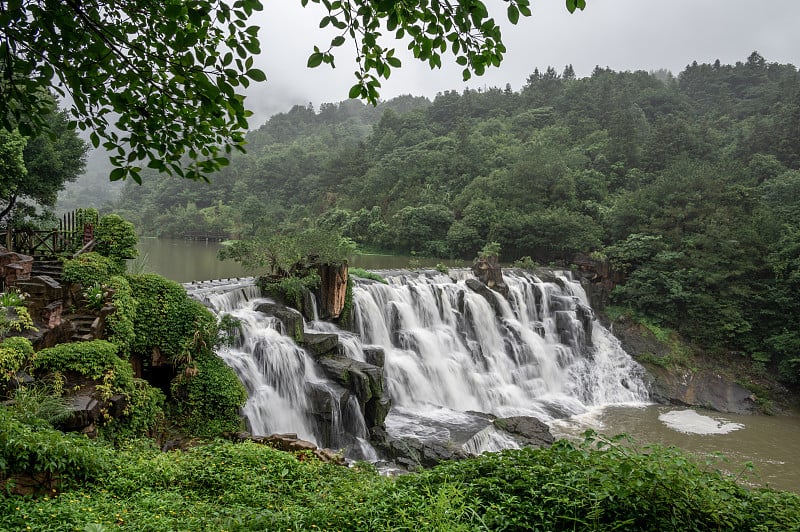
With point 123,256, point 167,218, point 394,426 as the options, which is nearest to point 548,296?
point 394,426

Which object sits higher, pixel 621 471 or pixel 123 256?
pixel 123 256

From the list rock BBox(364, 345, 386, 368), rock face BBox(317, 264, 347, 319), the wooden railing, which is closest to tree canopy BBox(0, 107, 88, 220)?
the wooden railing

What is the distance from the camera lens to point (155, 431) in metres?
7.65

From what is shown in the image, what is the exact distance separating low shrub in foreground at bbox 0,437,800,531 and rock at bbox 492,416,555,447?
749 centimetres

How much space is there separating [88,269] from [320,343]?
4970 millimetres

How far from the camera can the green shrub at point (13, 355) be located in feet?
19.5

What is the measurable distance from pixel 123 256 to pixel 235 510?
298 inches

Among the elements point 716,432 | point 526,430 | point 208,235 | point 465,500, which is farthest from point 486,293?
point 208,235

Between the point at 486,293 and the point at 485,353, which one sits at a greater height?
the point at 486,293

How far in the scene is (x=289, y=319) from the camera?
446 inches

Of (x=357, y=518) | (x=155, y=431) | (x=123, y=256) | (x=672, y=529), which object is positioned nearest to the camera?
(x=672, y=529)

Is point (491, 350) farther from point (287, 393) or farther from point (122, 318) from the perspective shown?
point (122, 318)

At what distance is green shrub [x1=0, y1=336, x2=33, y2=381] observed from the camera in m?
5.95

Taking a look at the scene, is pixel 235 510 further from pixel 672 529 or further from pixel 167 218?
pixel 167 218
